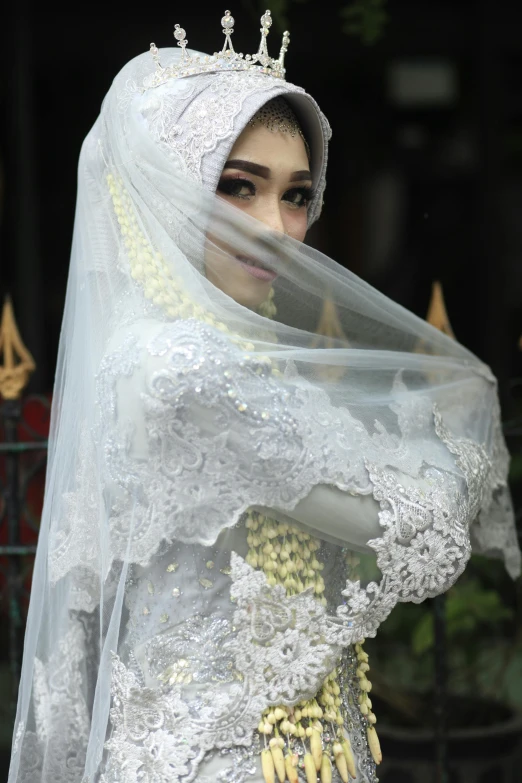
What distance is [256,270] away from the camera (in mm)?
1638

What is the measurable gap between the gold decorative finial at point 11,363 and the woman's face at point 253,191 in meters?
0.91

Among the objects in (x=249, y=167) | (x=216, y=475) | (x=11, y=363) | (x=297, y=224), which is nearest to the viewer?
(x=216, y=475)

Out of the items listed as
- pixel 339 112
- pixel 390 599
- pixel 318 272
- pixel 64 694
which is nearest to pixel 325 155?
pixel 318 272

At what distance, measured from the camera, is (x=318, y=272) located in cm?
172

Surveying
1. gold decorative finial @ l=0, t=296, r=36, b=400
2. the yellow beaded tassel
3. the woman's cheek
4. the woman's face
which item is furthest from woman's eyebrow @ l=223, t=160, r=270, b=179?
gold decorative finial @ l=0, t=296, r=36, b=400

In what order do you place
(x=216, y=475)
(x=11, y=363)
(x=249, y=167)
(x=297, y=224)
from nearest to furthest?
(x=216, y=475) → (x=249, y=167) → (x=297, y=224) → (x=11, y=363)

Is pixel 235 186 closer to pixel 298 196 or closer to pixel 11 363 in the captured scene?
pixel 298 196

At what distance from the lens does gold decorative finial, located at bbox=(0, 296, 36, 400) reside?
2387 millimetres

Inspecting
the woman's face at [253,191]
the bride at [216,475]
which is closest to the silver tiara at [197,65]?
A: the bride at [216,475]

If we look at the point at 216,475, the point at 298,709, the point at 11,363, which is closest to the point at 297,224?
the point at 216,475

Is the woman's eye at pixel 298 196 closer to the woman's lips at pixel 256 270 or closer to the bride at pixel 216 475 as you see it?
the bride at pixel 216 475

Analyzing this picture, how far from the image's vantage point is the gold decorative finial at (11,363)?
7.83ft

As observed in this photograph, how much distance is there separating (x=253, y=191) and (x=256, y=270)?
0.13 meters

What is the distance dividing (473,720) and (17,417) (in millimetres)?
1912
